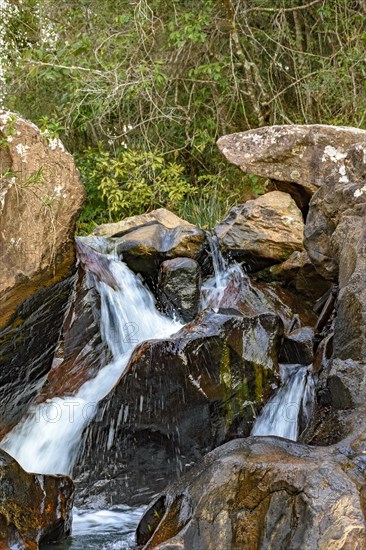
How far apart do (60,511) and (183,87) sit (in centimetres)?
833

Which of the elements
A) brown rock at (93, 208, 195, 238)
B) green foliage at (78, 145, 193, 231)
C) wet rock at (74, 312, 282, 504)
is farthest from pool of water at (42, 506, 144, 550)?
green foliage at (78, 145, 193, 231)

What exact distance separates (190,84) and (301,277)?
17.4ft

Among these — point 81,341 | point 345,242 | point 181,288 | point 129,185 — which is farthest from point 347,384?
point 129,185

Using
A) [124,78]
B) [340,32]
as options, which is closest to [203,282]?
[124,78]

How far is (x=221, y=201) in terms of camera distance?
34.8 ft

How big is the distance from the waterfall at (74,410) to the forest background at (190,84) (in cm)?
361

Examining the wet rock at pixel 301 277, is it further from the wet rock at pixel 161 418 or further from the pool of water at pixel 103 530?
the pool of water at pixel 103 530

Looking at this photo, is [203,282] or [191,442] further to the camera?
[203,282]

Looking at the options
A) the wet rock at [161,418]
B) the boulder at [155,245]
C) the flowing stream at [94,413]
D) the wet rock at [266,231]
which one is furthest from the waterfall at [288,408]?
the boulder at [155,245]

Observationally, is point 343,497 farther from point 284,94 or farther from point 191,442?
point 284,94

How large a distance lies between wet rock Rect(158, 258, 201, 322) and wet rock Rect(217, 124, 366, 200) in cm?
141

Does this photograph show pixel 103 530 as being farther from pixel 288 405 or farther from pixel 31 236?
pixel 31 236

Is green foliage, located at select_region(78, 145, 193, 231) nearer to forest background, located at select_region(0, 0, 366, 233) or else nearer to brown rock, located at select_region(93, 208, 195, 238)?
forest background, located at select_region(0, 0, 366, 233)

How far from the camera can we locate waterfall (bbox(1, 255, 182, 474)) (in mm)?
4961
